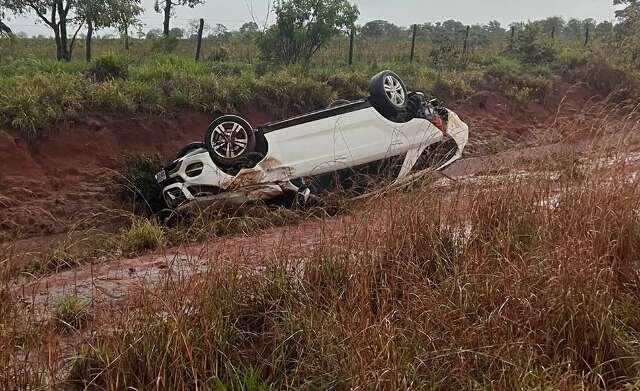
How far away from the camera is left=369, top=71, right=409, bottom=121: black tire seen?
22.5 ft

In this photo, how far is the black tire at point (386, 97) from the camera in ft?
22.5

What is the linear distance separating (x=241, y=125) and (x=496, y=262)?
3856 mm

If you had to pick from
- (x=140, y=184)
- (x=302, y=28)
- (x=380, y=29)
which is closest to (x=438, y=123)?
(x=140, y=184)

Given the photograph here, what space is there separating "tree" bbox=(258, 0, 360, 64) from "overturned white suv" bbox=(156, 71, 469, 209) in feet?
25.2

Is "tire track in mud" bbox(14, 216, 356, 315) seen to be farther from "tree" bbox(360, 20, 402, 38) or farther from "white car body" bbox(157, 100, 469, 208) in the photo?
"tree" bbox(360, 20, 402, 38)

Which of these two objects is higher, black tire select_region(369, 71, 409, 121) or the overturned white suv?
black tire select_region(369, 71, 409, 121)

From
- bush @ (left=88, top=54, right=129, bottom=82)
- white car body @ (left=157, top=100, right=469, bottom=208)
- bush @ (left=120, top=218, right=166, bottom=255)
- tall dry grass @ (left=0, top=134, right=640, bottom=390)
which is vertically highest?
bush @ (left=88, top=54, right=129, bottom=82)

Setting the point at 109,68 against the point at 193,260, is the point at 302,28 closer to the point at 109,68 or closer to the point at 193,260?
the point at 109,68

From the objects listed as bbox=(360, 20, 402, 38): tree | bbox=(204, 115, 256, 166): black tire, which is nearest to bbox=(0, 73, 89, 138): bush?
bbox=(204, 115, 256, 166): black tire

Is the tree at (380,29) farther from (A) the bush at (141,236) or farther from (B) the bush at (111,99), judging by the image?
(A) the bush at (141,236)

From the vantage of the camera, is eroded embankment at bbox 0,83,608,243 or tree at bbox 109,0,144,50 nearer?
eroded embankment at bbox 0,83,608,243

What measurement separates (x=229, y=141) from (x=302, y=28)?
Result: 8693 millimetres

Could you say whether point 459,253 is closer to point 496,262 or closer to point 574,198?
point 496,262

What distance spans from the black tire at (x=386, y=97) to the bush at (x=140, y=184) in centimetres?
290
